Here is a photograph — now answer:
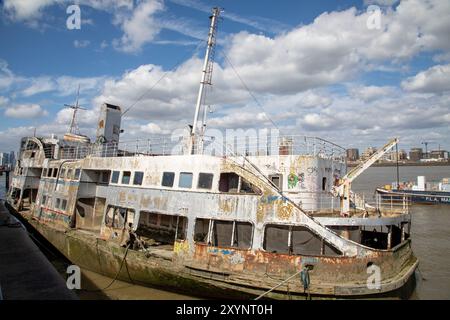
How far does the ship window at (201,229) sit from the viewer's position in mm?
11625

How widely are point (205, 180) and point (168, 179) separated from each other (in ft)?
6.26

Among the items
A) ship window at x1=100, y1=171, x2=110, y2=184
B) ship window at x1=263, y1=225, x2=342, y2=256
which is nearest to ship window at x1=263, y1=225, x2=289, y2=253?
ship window at x1=263, y1=225, x2=342, y2=256

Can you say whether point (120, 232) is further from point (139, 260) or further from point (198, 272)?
point (198, 272)

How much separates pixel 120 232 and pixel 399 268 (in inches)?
455

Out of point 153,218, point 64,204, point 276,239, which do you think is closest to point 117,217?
point 153,218

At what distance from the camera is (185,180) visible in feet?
40.3

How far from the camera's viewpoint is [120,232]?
553 inches

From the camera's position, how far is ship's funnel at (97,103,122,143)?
20.3 m

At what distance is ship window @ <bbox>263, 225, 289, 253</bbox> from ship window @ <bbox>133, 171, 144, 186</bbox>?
21.4 feet

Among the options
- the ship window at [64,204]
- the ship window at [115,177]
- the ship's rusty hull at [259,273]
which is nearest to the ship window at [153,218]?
the ship window at [115,177]

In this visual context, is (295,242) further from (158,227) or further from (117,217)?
(117,217)

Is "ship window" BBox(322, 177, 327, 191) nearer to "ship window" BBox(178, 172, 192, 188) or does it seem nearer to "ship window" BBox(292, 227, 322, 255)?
"ship window" BBox(292, 227, 322, 255)

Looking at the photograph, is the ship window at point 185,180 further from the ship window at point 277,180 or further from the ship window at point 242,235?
the ship window at point 277,180
